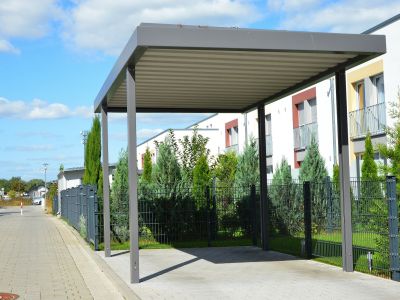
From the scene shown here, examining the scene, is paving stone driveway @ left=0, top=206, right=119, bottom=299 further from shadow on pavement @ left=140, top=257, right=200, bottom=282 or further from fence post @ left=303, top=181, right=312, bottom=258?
fence post @ left=303, top=181, right=312, bottom=258

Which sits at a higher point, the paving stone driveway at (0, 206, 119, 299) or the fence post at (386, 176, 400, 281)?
the fence post at (386, 176, 400, 281)

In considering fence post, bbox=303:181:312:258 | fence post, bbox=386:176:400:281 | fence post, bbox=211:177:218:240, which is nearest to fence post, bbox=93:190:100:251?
fence post, bbox=211:177:218:240

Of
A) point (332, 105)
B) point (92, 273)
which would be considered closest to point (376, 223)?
point (92, 273)

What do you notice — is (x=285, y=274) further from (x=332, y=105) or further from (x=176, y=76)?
(x=332, y=105)

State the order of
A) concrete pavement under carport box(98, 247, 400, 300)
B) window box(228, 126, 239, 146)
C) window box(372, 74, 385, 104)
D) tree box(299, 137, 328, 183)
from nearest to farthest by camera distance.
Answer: concrete pavement under carport box(98, 247, 400, 300) → tree box(299, 137, 328, 183) → window box(372, 74, 385, 104) → window box(228, 126, 239, 146)

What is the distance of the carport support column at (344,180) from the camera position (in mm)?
10883

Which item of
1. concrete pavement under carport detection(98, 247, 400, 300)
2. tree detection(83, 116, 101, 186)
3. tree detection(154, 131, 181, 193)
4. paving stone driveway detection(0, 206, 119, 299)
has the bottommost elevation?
paving stone driveway detection(0, 206, 119, 299)

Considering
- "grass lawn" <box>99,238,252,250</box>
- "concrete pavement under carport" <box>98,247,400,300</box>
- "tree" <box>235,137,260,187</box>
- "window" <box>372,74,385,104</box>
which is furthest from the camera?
"window" <box>372,74,385,104</box>

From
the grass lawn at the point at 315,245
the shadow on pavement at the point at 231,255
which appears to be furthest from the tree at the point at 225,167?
the shadow on pavement at the point at 231,255

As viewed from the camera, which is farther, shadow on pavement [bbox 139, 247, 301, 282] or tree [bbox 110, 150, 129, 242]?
tree [bbox 110, 150, 129, 242]

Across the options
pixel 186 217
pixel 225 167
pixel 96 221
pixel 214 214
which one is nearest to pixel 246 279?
pixel 96 221

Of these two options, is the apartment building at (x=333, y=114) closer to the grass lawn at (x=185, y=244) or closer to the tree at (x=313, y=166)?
the tree at (x=313, y=166)

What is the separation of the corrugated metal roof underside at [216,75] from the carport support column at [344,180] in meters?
0.52

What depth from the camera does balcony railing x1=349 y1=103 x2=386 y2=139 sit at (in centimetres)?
2219
